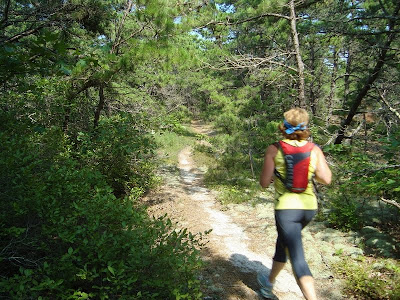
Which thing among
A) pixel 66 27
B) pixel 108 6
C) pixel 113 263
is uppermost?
pixel 108 6

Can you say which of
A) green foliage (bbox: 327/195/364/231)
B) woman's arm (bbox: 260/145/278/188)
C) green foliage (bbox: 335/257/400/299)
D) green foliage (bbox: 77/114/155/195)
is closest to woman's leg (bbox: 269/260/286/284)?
woman's arm (bbox: 260/145/278/188)

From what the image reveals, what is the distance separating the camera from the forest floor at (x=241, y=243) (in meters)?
3.61

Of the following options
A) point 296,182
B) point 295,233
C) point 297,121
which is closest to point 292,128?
point 297,121

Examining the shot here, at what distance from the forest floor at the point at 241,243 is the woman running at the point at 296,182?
914 millimetres

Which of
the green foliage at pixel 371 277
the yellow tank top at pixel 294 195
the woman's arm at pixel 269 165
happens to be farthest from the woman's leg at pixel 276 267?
the green foliage at pixel 371 277

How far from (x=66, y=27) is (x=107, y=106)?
96.3 inches

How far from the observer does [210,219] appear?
21.5ft

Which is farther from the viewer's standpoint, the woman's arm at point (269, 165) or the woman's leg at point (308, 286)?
the woman's arm at point (269, 165)

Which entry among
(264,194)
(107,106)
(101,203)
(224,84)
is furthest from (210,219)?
(224,84)

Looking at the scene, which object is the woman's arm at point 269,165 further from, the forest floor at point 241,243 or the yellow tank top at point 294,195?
the forest floor at point 241,243

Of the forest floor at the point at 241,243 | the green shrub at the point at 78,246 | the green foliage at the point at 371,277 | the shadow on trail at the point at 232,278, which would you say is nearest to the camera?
the green shrub at the point at 78,246

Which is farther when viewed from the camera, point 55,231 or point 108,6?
point 108,6

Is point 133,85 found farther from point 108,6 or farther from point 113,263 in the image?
point 113,263

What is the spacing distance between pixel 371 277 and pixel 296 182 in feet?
8.59
